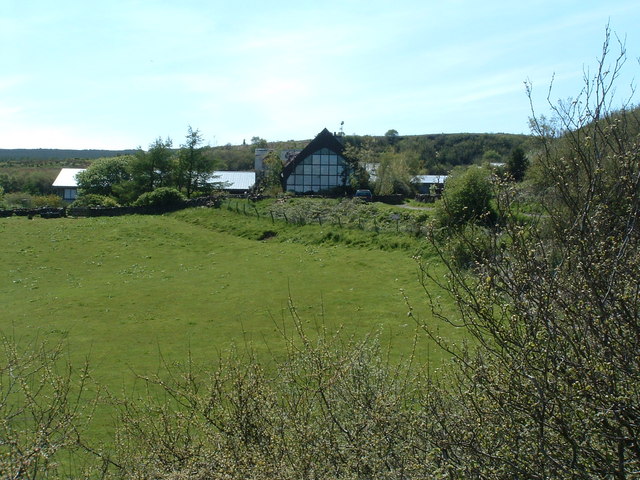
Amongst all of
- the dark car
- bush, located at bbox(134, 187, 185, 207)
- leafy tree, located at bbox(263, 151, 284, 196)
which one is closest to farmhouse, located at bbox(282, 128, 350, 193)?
leafy tree, located at bbox(263, 151, 284, 196)

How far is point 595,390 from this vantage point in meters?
4.32

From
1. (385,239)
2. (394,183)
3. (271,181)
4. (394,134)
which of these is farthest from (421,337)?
(394,134)

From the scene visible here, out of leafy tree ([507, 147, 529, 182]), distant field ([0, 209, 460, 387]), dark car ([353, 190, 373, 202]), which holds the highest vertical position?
leafy tree ([507, 147, 529, 182])

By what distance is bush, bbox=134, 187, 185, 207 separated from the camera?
152 feet

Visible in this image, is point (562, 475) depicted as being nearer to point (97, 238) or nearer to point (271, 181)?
point (97, 238)

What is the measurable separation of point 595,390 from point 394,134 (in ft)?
424

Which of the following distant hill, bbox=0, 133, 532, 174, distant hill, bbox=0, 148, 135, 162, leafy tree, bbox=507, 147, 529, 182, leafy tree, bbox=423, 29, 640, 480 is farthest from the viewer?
distant hill, bbox=0, 148, 135, 162

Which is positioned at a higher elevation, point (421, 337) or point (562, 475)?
point (562, 475)

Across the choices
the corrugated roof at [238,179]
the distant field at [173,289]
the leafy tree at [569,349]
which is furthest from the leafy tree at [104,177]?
the leafy tree at [569,349]

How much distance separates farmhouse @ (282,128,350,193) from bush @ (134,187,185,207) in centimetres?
1520

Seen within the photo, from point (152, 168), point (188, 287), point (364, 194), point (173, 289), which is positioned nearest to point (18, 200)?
point (152, 168)

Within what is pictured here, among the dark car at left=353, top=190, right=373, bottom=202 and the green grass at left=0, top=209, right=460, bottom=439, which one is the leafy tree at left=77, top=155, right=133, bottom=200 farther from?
the dark car at left=353, top=190, right=373, bottom=202

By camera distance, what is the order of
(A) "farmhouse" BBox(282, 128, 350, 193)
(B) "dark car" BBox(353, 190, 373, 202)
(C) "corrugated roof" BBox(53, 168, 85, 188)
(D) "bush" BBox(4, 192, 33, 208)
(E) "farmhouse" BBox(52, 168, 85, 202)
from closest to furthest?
1. (B) "dark car" BBox(353, 190, 373, 202)
2. (A) "farmhouse" BBox(282, 128, 350, 193)
3. (D) "bush" BBox(4, 192, 33, 208)
4. (E) "farmhouse" BBox(52, 168, 85, 202)
5. (C) "corrugated roof" BBox(53, 168, 85, 188)

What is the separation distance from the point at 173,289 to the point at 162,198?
20921 mm
